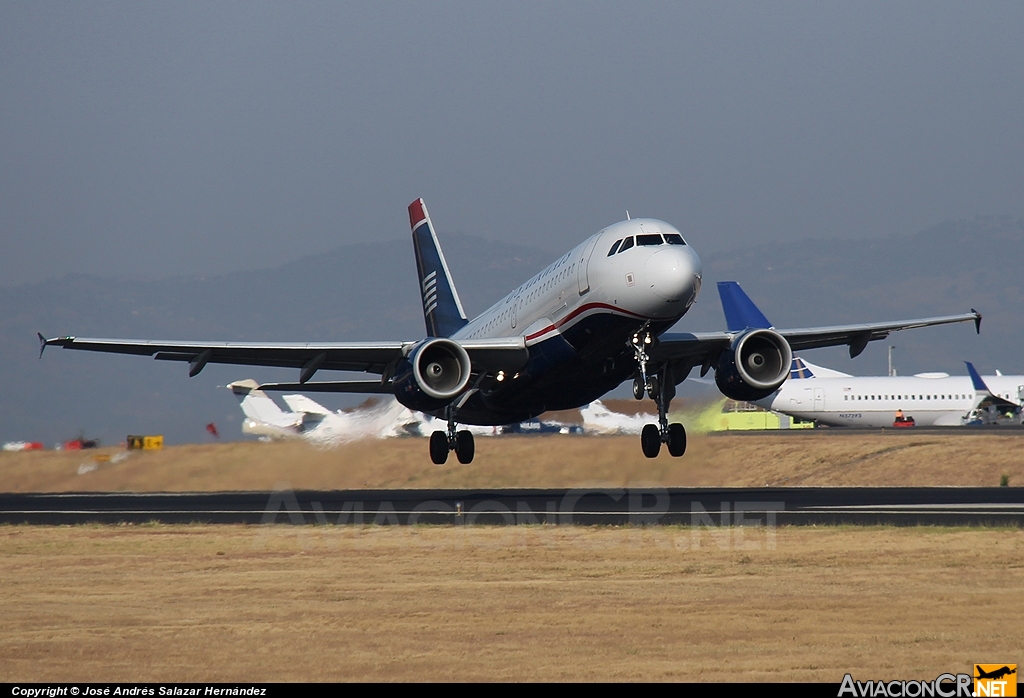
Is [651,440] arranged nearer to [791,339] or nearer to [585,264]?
[791,339]

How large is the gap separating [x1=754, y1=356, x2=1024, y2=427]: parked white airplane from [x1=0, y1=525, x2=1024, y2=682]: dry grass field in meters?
53.8

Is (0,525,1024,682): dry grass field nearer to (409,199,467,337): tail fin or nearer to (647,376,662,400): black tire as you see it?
(647,376,662,400): black tire

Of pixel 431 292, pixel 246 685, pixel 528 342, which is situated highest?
pixel 431 292

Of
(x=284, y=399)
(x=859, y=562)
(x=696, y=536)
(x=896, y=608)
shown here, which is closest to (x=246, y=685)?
(x=896, y=608)

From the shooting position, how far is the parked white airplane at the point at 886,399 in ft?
278

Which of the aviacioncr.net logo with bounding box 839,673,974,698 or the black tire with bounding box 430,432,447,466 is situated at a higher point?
the black tire with bounding box 430,432,447,466

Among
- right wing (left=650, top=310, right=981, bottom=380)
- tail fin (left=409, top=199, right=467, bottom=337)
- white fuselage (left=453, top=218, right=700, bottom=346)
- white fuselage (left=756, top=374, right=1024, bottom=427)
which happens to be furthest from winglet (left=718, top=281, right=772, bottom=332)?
white fuselage (left=453, top=218, right=700, bottom=346)

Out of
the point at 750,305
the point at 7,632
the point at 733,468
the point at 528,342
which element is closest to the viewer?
the point at 7,632

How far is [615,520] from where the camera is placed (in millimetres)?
36000

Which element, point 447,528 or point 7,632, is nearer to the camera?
point 7,632

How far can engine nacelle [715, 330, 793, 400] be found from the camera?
3203cm

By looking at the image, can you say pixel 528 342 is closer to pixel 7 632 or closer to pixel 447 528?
pixel 447 528

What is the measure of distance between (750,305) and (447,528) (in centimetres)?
3621

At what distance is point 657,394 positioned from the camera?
32.8 metres
